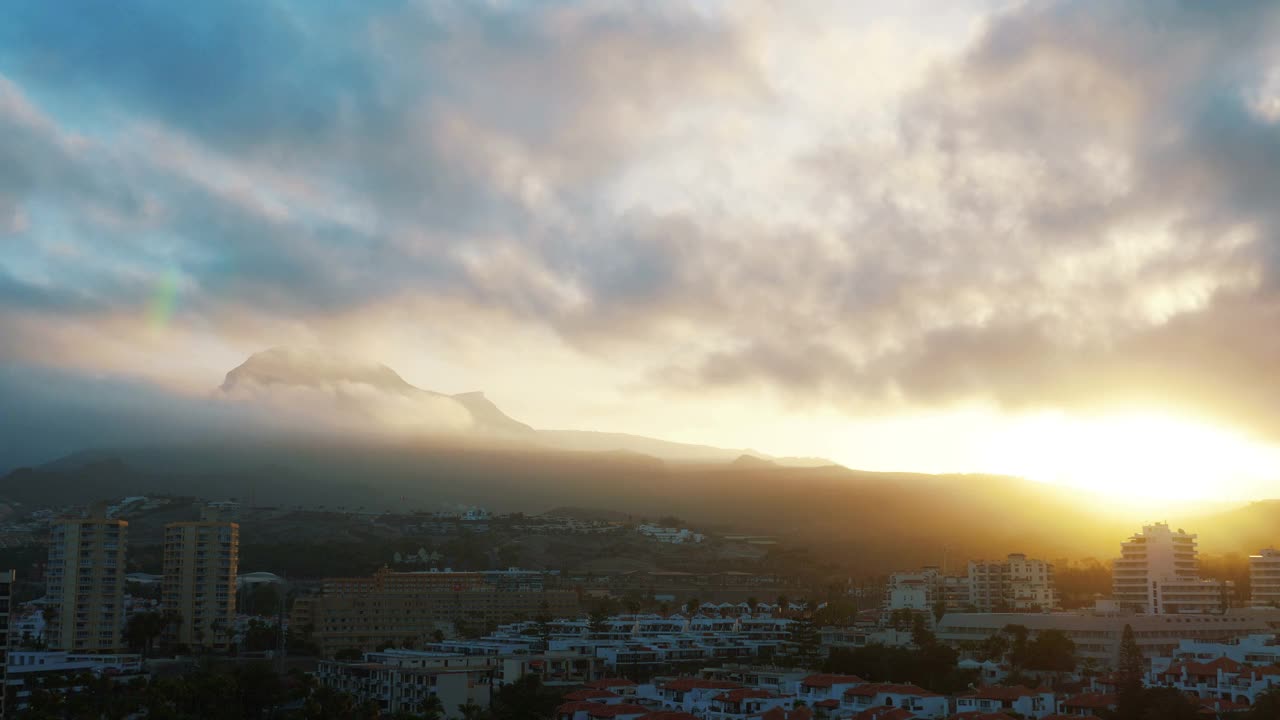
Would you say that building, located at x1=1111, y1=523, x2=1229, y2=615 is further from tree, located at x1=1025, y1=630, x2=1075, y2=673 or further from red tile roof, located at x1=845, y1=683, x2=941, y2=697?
red tile roof, located at x1=845, y1=683, x2=941, y2=697

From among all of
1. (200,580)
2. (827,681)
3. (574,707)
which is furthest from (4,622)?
(827,681)

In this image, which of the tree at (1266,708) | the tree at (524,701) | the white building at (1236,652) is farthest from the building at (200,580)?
the tree at (1266,708)

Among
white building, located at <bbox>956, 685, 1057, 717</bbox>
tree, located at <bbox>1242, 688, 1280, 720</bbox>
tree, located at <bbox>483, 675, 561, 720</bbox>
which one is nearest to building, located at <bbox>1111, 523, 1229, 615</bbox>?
white building, located at <bbox>956, 685, 1057, 717</bbox>

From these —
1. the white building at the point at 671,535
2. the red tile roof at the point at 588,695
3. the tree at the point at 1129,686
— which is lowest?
the red tile roof at the point at 588,695

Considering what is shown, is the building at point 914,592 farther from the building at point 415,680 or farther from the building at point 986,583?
the building at point 415,680

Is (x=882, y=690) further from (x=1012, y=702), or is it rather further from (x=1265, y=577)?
(x=1265, y=577)
